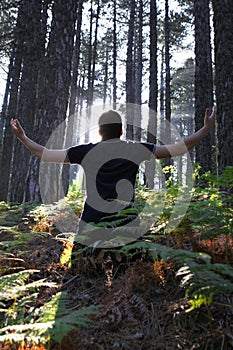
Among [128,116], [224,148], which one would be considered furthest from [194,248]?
[128,116]

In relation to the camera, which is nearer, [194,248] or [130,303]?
[130,303]

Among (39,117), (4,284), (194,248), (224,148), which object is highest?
(39,117)

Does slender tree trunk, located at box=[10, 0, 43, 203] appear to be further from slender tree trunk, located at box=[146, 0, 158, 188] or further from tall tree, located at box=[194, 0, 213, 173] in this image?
slender tree trunk, located at box=[146, 0, 158, 188]

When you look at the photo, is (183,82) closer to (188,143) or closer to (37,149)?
(188,143)

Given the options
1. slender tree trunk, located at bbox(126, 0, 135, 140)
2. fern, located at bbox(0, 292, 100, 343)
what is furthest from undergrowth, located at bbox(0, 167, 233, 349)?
slender tree trunk, located at bbox(126, 0, 135, 140)

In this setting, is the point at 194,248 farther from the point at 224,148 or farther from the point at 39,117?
the point at 39,117

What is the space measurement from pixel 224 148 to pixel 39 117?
13.4 ft

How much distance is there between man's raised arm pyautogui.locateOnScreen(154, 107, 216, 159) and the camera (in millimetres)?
3453

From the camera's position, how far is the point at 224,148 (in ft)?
17.5

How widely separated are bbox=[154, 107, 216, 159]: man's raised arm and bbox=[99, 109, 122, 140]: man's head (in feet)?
1.66

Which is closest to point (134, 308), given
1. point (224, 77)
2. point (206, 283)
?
point (206, 283)

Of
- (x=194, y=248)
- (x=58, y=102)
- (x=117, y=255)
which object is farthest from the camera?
(x=58, y=102)

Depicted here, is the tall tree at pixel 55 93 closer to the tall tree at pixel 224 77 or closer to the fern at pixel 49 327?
the tall tree at pixel 224 77

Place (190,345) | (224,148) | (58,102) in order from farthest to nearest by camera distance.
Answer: (58,102)
(224,148)
(190,345)
